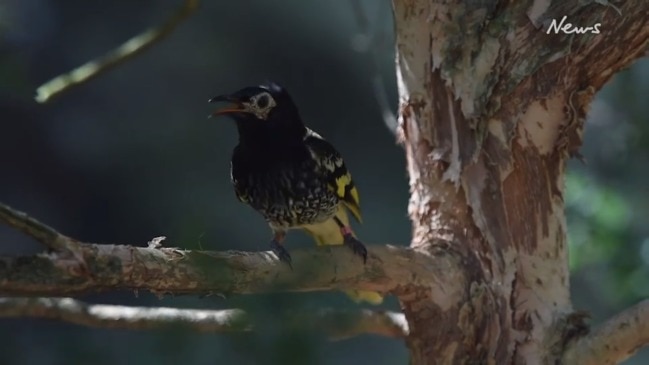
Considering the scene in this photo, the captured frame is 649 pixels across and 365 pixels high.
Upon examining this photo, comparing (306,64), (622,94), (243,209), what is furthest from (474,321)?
(306,64)

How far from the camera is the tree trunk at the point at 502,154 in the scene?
321 centimetres

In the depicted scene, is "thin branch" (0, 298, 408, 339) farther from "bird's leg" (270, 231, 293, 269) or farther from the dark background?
the dark background

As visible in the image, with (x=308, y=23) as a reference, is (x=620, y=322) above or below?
below

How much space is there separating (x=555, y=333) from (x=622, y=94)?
165 centimetres

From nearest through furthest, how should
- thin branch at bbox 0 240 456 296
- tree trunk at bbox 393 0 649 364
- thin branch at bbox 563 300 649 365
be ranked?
thin branch at bbox 0 240 456 296 < thin branch at bbox 563 300 649 365 < tree trunk at bbox 393 0 649 364

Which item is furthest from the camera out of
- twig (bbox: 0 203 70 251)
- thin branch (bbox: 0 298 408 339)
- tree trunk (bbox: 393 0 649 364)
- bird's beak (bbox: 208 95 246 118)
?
bird's beak (bbox: 208 95 246 118)

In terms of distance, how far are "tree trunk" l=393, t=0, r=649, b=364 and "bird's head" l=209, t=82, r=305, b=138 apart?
1.60 ft

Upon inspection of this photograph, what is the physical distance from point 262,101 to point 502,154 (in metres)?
0.86

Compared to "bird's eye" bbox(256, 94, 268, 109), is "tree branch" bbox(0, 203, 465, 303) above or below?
below

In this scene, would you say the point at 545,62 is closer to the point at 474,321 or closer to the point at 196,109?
the point at 474,321

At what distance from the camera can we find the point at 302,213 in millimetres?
3678

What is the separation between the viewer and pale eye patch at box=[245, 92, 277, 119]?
355 cm

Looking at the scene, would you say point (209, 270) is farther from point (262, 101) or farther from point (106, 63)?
point (262, 101)

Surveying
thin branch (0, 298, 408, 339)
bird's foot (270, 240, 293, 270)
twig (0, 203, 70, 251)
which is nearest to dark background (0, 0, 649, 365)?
thin branch (0, 298, 408, 339)
